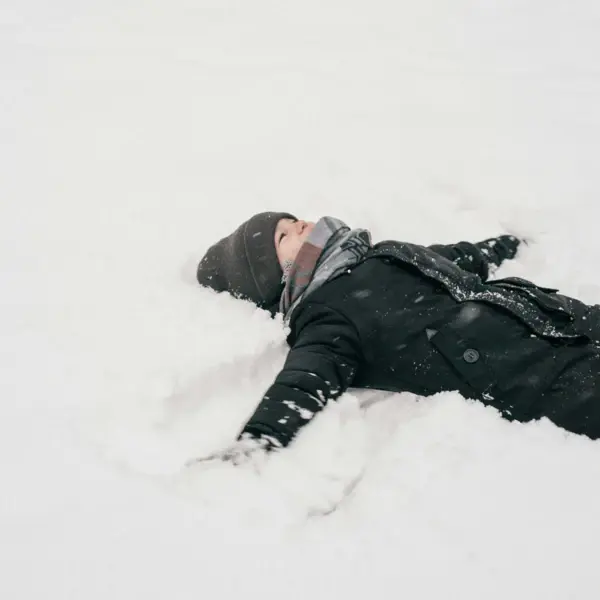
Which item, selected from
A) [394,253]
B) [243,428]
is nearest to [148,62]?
[394,253]

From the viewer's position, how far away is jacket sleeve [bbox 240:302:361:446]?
151 cm

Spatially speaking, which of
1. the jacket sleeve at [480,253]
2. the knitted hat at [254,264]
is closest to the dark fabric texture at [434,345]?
the knitted hat at [254,264]

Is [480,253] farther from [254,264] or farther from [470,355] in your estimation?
[254,264]

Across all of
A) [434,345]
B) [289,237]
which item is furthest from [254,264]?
[434,345]

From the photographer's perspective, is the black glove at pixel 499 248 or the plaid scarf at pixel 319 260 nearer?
the plaid scarf at pixel 319 260

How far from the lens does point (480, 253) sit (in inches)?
85.0

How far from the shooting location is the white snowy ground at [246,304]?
1.22 m

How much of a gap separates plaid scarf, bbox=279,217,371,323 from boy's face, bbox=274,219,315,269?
0.05m

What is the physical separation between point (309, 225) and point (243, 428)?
2.37ft

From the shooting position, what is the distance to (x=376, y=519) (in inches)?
51.5

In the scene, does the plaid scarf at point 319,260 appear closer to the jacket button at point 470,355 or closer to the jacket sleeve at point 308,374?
the jacket sleeve at point 308,374

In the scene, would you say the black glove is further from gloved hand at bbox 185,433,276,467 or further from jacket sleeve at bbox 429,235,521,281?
gloved hand at bbox 185,433,276,467

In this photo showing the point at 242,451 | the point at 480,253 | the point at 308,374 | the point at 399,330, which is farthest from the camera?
the point at 480,253

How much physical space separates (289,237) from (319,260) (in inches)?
6.2
